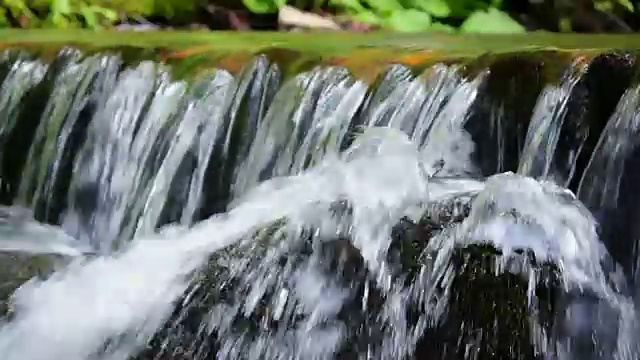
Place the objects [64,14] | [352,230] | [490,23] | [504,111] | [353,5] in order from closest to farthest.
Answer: [352,230] → [504,111] → [490,23] → [353,5] → [64,14]

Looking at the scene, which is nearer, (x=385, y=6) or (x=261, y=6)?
(x=385, y=6)

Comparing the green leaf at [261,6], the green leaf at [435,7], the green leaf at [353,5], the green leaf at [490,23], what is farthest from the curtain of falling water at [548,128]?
the green leaf at [261,6]

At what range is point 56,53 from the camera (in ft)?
10.7

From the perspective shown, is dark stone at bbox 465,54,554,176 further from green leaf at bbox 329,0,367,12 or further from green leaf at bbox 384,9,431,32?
green leaf at bbox 329,0,367,12

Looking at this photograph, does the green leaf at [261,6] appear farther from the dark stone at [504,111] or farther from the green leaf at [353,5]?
the dark stone at [504,111]

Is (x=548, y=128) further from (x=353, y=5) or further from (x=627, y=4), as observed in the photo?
(x=353, y=5)

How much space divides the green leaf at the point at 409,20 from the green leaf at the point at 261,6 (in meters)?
0.62

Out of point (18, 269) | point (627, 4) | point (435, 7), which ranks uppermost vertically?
point (627, 4)

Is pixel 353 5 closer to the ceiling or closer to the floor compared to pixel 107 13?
closer to the ceiling

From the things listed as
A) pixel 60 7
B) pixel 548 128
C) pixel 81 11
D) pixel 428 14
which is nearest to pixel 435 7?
pixel 428 14

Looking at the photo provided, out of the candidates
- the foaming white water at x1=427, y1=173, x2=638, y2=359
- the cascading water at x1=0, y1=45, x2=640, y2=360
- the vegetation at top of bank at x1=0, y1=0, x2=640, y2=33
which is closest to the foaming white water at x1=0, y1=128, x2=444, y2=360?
the cascading water at x1=0, y1=45, x2=640, y2=360

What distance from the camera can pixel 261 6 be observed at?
16.0 feet

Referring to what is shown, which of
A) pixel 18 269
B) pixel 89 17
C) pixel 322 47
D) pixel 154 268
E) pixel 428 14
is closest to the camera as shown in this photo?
pixel 154 268

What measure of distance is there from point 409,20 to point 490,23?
1.17 feet
